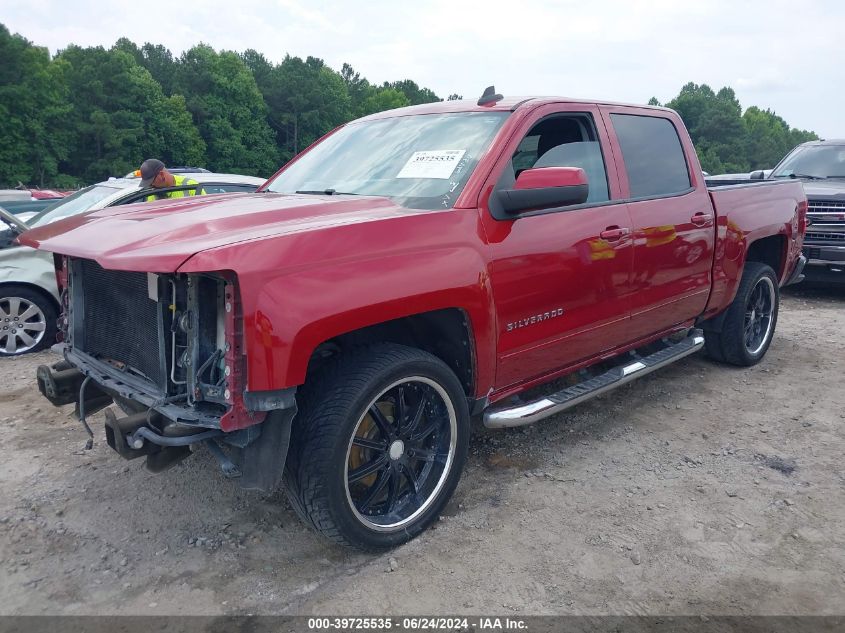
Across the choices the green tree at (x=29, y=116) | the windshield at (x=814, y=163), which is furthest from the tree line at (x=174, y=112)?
the windshield at (x=814, y=163)

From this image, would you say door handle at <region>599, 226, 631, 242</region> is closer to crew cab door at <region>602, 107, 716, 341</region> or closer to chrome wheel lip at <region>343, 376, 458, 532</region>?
crew cab door at <region>602, 107, 716, 341</region>

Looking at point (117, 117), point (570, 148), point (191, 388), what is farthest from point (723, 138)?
point (191, 388)

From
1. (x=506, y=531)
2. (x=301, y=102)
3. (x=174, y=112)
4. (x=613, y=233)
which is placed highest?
(x=301, y=102)

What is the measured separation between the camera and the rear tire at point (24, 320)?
585 cm

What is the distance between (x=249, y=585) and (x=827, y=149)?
33.5 feet

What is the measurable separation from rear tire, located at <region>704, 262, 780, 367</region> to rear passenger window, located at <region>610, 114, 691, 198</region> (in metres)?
1.25

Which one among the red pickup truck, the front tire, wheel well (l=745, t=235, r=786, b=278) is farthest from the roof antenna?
wheel well (l=745, t=235, r=786, b=278)

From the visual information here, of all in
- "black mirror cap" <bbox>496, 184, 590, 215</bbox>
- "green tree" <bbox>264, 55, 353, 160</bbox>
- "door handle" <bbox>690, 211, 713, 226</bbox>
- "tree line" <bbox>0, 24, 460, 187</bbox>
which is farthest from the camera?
"green tree" <bbox>264, 55, 353, 160</bbox>

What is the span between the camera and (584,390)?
12.7ft

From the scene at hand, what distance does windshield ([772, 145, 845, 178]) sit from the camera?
9.48 meters

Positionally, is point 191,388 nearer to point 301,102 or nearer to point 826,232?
point 826,232

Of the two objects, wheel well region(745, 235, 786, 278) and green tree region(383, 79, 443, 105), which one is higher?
green tree region(383, 79, 443, 105)

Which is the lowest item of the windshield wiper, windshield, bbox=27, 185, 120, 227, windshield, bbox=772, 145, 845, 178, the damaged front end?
the damaged front end

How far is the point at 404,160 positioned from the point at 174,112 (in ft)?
192
